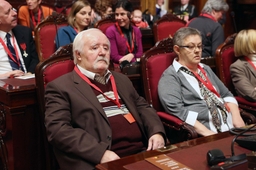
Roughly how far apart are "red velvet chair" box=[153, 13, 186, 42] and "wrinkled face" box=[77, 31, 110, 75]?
212 cm

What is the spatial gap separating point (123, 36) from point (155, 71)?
4.18 feet

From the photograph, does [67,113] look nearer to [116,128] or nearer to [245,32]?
[116,128]

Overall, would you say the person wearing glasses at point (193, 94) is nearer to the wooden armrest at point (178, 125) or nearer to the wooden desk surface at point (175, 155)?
the wooden armrest at point (178, 125)

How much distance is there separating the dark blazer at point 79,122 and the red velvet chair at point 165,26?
6.87ft

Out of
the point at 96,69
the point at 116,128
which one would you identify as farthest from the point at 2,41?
the point at 116,128

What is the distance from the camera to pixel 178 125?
7.53 ft

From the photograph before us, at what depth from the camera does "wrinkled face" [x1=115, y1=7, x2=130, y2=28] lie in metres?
3.79

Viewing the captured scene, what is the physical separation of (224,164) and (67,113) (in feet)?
2.88

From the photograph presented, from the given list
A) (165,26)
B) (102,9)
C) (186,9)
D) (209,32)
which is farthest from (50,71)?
(186,9)

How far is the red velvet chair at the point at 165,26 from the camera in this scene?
13.7 feet

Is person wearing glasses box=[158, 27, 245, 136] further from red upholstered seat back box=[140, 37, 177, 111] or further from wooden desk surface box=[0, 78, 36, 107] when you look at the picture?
wooden desk surface box=[0, 78, 36, 107]

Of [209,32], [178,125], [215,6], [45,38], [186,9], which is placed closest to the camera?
[178,125]

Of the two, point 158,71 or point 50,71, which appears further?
point 158,71

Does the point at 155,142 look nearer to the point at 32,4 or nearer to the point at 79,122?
the point at 79,122
